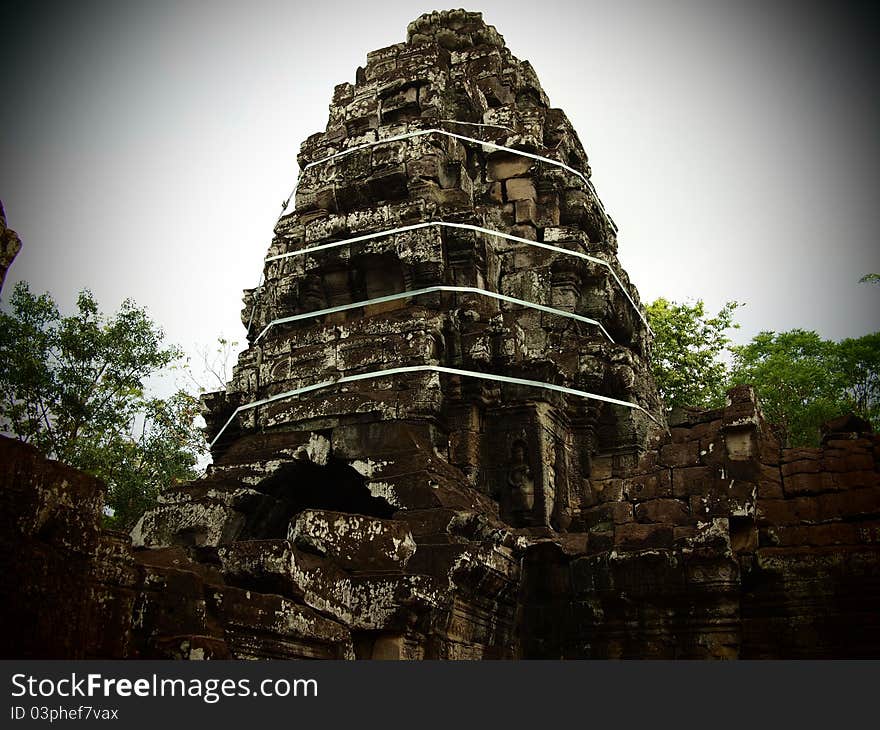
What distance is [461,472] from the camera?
377 inches

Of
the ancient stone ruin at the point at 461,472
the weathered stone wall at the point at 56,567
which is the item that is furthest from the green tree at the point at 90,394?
the weathered stone wall at the point at 56,567

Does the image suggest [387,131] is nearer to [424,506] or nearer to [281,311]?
[281,311]

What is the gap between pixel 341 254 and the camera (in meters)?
11.5

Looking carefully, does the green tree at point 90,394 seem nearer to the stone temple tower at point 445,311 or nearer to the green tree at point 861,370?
the stone temple tower at point 445,311

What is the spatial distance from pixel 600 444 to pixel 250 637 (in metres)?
5.80

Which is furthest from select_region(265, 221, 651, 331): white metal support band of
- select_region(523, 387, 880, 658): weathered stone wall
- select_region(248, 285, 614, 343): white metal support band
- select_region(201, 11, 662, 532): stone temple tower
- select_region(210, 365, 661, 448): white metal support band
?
select_region(523, 387, 880, 658): weathered stone wall

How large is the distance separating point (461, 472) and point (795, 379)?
15948 millimetres

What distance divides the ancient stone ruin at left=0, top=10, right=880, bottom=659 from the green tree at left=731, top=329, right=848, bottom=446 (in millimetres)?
10234

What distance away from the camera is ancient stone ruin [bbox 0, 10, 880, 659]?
6672 mm

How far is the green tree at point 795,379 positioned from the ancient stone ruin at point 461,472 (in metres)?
10.2

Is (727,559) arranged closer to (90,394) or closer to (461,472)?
(461,472)

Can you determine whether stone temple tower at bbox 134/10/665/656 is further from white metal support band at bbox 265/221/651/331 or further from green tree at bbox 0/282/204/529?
green tree at bbox 0/282/204/529

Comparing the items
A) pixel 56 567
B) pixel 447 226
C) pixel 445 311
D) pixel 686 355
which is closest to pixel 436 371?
pixel 445 311

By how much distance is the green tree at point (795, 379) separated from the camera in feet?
71.2
